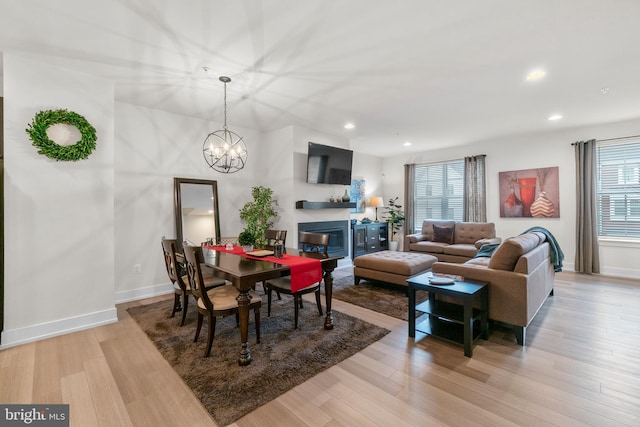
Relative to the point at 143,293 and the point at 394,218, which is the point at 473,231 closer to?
the point at 394,218

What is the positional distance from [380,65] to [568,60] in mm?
1844

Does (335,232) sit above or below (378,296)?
above

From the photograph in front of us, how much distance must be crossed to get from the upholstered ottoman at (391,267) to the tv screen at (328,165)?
5.79 feet

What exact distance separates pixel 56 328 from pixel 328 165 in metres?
4.37

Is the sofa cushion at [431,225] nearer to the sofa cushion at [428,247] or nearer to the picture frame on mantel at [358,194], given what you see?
the sofa cushion at [428,247]

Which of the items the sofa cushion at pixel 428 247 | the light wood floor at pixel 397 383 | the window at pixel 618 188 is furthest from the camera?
the sofa cushion at pixel 428 247

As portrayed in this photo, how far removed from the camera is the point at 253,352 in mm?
2416

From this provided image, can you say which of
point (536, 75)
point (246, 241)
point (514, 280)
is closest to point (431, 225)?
point (536, 75)

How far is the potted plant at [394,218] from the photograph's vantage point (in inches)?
291

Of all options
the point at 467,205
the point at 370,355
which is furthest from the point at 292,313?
the point at 467,205

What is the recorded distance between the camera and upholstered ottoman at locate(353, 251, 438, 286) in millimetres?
3947

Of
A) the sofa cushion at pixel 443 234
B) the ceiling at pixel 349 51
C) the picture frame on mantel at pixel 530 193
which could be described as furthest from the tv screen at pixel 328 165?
the picture frame on mantel at pixel 530 193

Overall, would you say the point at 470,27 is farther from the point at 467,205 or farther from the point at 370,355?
the point at 467,205

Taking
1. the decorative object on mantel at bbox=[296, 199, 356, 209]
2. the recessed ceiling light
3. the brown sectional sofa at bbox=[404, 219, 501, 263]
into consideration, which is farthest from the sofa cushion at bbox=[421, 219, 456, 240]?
the recessed ceiling light
